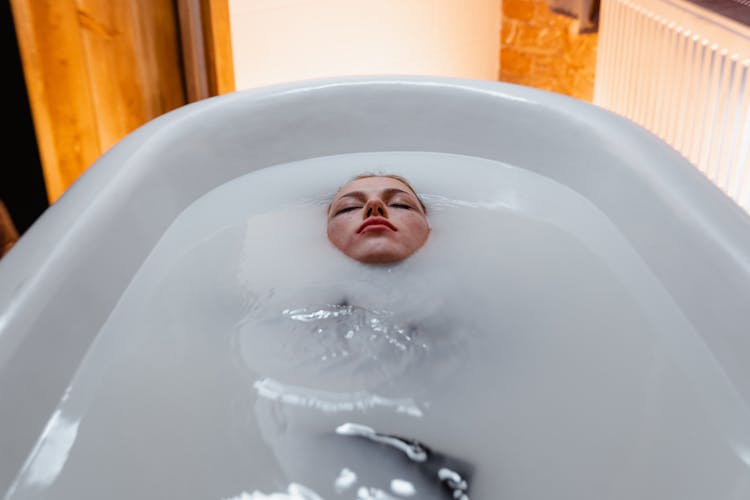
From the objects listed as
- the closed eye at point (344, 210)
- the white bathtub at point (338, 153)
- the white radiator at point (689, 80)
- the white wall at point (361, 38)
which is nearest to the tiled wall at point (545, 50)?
the white wall at point (361, 38)

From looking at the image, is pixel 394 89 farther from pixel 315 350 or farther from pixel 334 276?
pixel 315 350

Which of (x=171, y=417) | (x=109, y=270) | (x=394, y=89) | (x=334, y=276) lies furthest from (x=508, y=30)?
(x=171, y=417)

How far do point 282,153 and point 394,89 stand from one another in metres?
0.29

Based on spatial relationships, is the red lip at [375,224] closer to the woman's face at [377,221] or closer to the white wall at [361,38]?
the woman's face at [377,221]

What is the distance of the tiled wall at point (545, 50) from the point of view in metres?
2.83

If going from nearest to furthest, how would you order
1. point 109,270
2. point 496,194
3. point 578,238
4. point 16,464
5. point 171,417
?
1. point 16,464
2. point 171,417
3. point 109,270
4. point 578,238
5. point 496,194

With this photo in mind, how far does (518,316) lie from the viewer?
1.26 m

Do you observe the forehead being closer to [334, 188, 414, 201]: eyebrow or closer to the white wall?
[334, 188, 414, 201]: eyebrow

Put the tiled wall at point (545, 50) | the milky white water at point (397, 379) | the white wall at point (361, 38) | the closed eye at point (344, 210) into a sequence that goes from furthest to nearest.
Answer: the tiled wall at point (545, 50) < the white wall at point (361, 38) < the closed eye at point (344, 210) < the milky white water at point (397, 379)

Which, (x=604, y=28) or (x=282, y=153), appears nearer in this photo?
(x=282, y=153)

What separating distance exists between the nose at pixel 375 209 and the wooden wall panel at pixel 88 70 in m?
0.88

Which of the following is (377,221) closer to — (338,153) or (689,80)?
(338,153)

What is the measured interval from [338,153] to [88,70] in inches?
24.4

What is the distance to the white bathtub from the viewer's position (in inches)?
40.2
